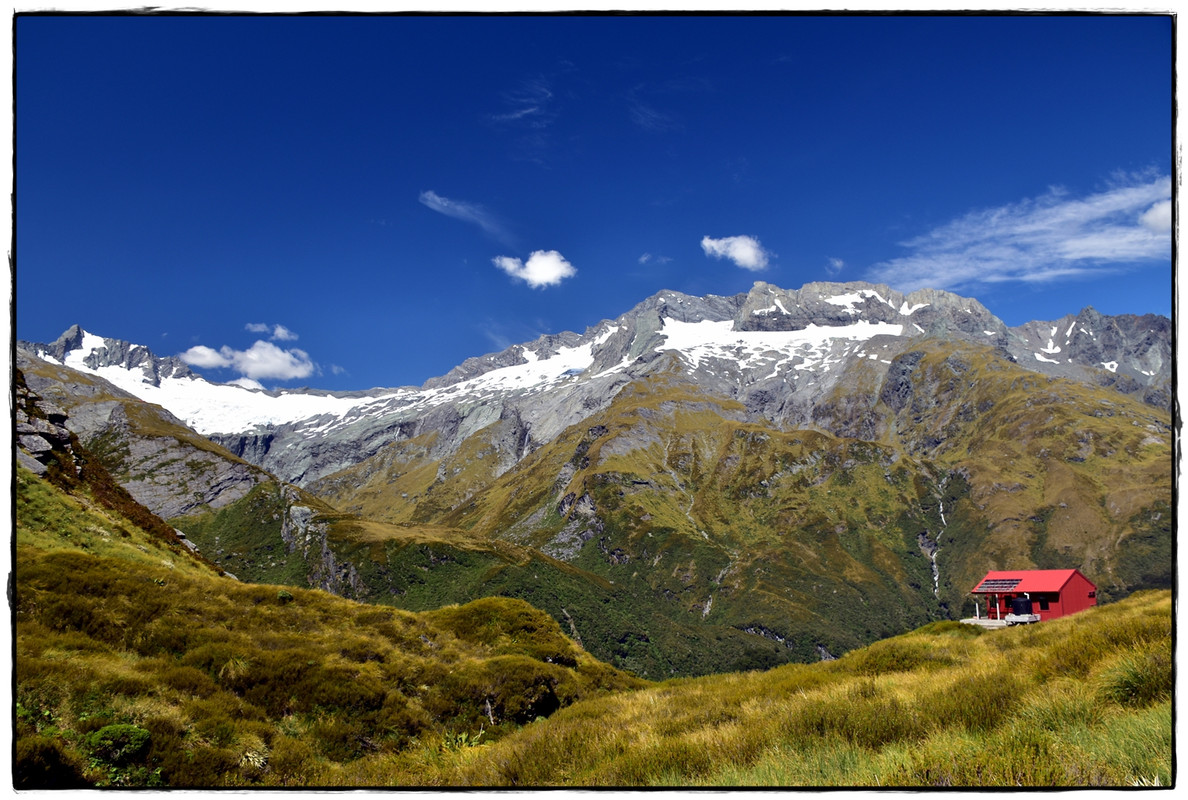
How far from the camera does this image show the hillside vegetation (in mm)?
7859

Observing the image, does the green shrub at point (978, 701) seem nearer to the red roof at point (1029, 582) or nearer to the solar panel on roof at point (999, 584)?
the red roof at point (1029, 582)

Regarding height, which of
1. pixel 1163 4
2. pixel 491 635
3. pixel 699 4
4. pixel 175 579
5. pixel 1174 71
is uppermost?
pixel 699 4

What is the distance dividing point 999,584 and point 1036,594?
3184 millimetres

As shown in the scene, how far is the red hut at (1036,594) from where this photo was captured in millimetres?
61231

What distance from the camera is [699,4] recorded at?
25.6 feet

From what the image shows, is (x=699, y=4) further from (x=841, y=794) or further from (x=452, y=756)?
(x=452, y=756)

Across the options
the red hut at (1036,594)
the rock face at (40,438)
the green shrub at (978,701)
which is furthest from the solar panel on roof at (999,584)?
the rock face at (40,438)

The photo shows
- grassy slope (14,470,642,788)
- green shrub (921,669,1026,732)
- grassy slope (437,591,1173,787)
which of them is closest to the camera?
grassy slope (437,591,1173,787)

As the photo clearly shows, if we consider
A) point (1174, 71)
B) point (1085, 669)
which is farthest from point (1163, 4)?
point (1085, 669)

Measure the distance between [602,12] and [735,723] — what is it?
37.3ft

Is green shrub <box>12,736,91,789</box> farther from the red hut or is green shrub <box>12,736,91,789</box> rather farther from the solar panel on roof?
the solar panel on roof

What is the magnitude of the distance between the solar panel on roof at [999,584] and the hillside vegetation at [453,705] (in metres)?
51.0

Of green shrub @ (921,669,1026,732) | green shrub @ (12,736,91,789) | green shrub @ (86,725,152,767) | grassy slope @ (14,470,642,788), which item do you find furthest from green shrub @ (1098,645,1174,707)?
green shrub @ (86,725,152,767)

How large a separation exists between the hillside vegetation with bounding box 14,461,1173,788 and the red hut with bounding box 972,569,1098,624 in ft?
168
